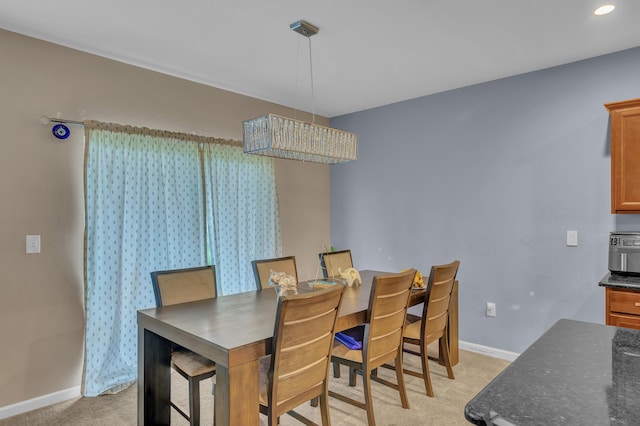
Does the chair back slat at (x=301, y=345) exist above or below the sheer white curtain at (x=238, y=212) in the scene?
below

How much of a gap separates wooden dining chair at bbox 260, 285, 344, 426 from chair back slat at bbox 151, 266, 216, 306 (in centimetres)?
85

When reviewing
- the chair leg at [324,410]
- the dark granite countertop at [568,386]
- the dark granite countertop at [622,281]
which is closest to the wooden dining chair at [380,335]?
the chair leg at [324,410]

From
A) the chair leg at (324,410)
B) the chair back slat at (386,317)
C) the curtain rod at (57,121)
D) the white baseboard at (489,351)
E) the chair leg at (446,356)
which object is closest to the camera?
the chair leg at (324,410)

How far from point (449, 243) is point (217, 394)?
2821 millimetres

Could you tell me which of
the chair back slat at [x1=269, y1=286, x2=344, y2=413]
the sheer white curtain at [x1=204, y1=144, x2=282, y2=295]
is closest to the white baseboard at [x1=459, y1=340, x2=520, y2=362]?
the sheer white curtain at [x1=204, y1=144, x2=282, y2=295]

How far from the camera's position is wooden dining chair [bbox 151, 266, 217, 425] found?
210 centimetres

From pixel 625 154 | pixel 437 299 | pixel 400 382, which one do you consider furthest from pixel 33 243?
pixel 625 154

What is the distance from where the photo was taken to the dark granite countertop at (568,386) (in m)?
0.72

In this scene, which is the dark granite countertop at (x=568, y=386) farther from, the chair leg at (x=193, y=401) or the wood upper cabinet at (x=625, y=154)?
the wood upper cabinet at (x=625, y=154)

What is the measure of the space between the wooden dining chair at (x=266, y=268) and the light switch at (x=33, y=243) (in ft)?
4.86

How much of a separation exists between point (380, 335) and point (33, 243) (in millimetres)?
→ 2421

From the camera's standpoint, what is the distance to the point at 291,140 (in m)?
2.53

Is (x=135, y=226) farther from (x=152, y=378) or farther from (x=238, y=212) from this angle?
(x=152, y=378)

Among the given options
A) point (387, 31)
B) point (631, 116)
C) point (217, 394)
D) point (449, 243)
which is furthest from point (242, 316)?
point (631, 116)
